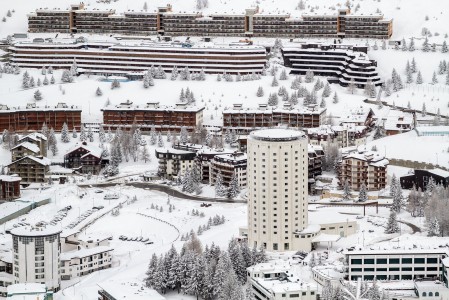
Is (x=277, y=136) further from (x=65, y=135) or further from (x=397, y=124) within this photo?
(x=65, y=135)

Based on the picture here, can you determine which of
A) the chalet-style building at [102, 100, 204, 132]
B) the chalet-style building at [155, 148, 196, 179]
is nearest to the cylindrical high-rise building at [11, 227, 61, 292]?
the chalet-style building at [155, 148, 196, 179]

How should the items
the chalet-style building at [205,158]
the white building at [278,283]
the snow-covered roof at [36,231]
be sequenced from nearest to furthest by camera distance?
1. the white building at [278,283]
2. the snow-covered roof at [36,231]
3. the chalet-style building at [205,158]

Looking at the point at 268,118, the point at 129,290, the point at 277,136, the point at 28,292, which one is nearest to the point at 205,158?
the point at 268,118

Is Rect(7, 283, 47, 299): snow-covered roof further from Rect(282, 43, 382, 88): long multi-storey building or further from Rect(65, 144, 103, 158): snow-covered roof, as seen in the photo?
Rect(282, 43, 382, 88): long multi-storey building

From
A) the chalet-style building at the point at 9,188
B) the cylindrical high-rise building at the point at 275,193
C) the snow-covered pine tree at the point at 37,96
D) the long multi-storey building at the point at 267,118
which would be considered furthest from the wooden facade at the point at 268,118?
the cylindrical high-rise building at the point at 275,193

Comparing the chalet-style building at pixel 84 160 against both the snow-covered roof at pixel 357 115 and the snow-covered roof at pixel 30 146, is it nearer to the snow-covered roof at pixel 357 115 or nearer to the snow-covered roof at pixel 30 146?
the snow-covered roof at pixel 30 146

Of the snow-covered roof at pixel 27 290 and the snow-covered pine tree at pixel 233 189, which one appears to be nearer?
the snow-covered roof at pixel 27 290
